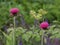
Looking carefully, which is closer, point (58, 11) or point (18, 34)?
point (18, 34)

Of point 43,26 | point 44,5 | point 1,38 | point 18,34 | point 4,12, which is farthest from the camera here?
point 44,5

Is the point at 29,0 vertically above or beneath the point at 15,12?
beneath

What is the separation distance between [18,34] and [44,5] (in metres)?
1.33

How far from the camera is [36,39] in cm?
239

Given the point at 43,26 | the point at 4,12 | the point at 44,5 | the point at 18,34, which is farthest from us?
the point at 44,5

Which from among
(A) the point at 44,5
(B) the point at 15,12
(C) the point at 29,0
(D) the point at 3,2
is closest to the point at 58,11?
(A) the point at 44,5

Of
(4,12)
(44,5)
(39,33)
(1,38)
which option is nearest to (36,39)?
(39,33)

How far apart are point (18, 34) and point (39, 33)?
190 millimetres

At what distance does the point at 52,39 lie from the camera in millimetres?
2404

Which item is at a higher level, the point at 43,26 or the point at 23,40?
the point at 43,26

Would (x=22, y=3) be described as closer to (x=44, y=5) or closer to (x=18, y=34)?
(x=44, y=5)

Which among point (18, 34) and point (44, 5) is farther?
point (44, 5)

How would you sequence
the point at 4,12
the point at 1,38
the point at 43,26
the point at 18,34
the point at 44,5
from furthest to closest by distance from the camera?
the point at 44,5 < the point at 4,12 < the point at 1,38 < the point at 18,34 < the point at 43,26

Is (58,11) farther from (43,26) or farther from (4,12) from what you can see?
(43,26)
